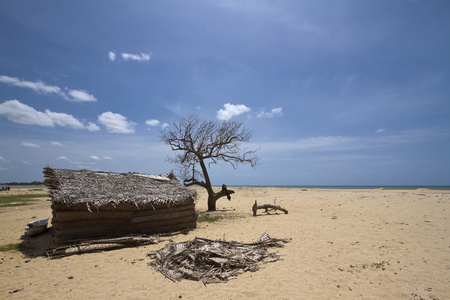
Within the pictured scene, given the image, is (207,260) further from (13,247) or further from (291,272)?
(13,247)

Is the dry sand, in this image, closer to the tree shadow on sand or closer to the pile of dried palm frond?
the tree shadow on sand

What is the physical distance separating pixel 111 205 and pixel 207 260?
15.6 ft

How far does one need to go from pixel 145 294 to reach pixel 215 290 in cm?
142

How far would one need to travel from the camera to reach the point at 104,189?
9.24 m

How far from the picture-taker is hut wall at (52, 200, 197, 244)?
788cm

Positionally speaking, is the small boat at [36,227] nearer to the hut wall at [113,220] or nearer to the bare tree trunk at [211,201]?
the hut wall at [113,220]

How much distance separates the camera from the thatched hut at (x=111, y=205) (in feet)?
26.0

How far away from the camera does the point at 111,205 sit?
337 inches

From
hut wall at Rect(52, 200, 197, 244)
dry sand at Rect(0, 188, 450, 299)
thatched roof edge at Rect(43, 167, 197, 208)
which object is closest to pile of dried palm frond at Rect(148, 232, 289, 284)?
dry sand at Rect(0, 188, 450, 299)

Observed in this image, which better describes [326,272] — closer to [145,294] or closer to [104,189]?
[145,294]

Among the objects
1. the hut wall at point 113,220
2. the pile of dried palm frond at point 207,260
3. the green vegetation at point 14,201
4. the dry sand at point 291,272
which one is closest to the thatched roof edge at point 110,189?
the hut wall at point 113,220

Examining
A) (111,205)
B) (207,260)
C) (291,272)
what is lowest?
(291,272)

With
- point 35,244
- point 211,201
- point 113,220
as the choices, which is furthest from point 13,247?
point 211,201

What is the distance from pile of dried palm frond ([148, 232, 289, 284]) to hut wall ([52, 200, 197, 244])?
260cm
